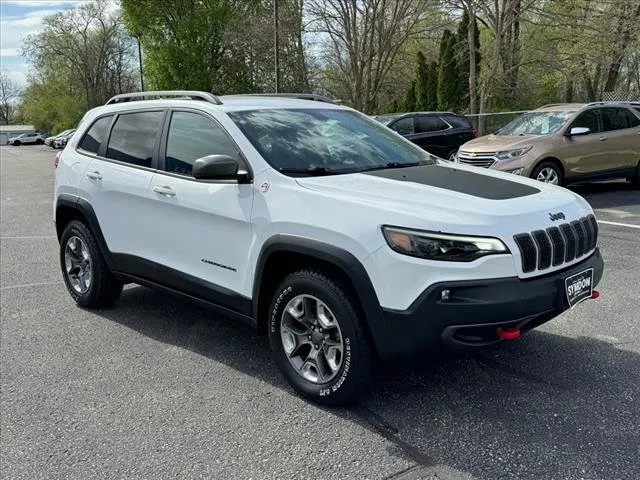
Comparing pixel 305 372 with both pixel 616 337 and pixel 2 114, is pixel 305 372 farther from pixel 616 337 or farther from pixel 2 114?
pixel 2 114

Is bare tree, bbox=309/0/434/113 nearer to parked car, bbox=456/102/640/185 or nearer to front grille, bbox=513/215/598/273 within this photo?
parked car, bbox=456/102/640/185

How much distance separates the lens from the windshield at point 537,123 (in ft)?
36.0

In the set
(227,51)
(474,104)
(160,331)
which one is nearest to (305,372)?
(160,331)

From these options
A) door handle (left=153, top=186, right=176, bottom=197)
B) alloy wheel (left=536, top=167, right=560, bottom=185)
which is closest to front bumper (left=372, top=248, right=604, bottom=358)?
door handle (left=153, top=186, right=176, bottom=197)

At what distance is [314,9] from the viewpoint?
26172mm

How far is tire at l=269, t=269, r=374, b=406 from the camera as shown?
124 inches

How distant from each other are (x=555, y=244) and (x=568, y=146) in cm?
823

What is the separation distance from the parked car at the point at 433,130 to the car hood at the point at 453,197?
39.5 feet

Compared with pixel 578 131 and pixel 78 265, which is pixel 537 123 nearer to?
pixel 578 131

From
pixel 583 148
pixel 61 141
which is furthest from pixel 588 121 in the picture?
pixel 61 141

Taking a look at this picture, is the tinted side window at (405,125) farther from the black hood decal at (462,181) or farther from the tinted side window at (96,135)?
the black hood decal at (462,181)

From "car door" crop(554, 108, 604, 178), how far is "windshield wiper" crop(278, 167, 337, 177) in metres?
7.96

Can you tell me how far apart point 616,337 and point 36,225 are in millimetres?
8946

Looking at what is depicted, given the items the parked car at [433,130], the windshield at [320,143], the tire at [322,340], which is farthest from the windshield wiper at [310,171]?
the parked car at [433,130]
